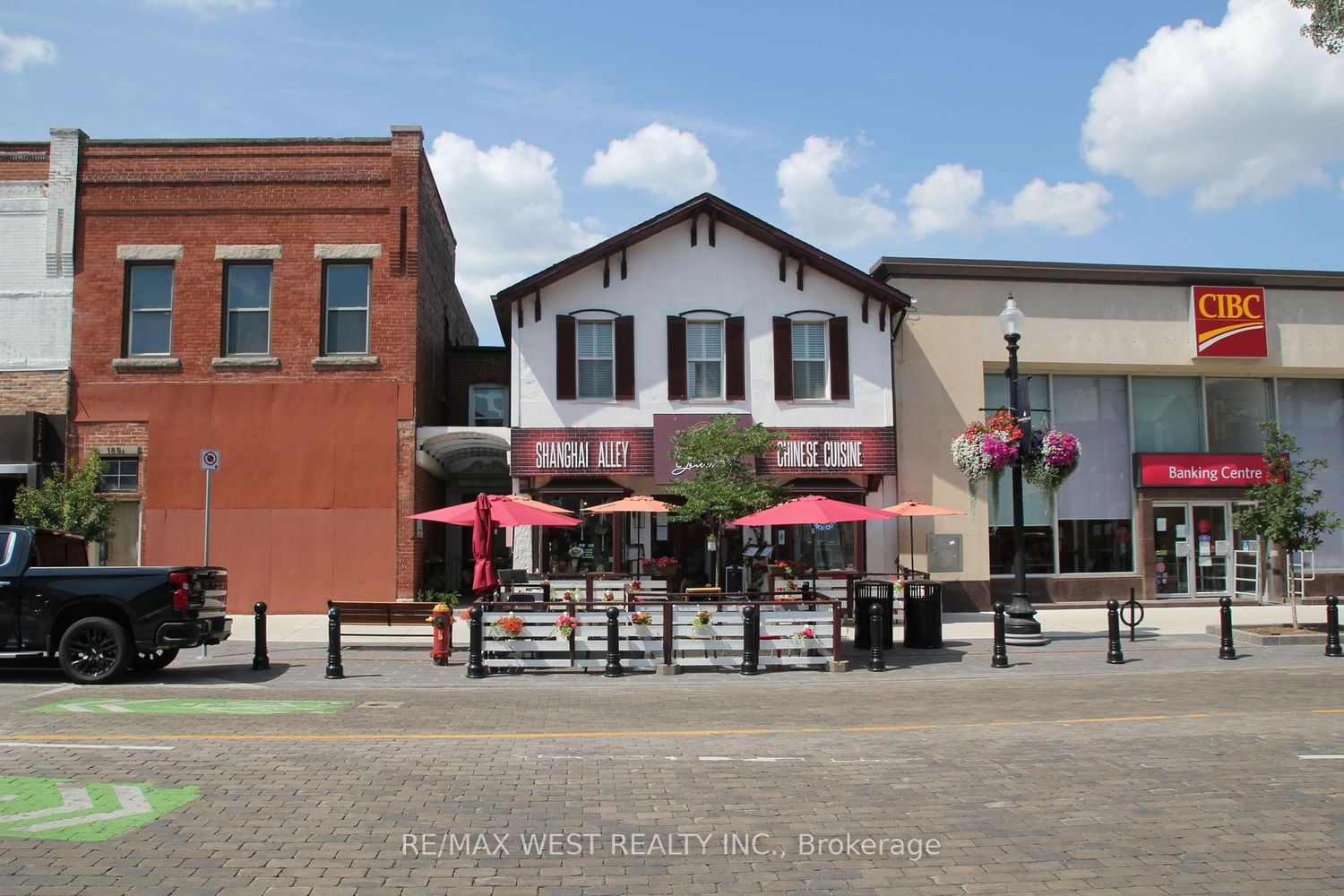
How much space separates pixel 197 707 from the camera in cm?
1070

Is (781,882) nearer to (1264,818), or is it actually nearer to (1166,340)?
(1264,818)

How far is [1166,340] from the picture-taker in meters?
24.2

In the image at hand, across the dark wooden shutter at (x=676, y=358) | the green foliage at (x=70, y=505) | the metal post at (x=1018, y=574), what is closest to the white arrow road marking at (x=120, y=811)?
the green foliage at (x=70, y=505)

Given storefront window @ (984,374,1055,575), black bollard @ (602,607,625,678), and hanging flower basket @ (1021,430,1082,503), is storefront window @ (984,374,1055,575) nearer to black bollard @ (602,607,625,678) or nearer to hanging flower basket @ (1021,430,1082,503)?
hanging flower basket @ (1021,430,1082,503)

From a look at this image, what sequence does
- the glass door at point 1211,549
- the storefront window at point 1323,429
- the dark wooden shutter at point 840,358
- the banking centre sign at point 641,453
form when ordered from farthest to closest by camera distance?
the storefront window at point 1323,429, the glass door at point 1211,549, the dark wooden shutter at point 840,358, the banking centre sign at point 641,453

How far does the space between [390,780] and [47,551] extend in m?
7.90

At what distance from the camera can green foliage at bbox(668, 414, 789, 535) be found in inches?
626

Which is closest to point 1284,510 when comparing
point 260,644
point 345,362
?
point 260,644

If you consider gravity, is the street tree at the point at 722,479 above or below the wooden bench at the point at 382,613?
above

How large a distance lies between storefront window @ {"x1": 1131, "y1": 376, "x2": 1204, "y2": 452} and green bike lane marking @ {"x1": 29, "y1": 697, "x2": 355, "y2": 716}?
20741 mm

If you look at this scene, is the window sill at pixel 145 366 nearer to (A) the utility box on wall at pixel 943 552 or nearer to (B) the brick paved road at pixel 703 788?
(B) the brick paved road at pixel 703 788

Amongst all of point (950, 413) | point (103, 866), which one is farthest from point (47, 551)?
point (950, 413)

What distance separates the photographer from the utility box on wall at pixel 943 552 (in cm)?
2255

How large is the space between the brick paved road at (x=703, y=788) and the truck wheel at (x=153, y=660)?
1.27 m
